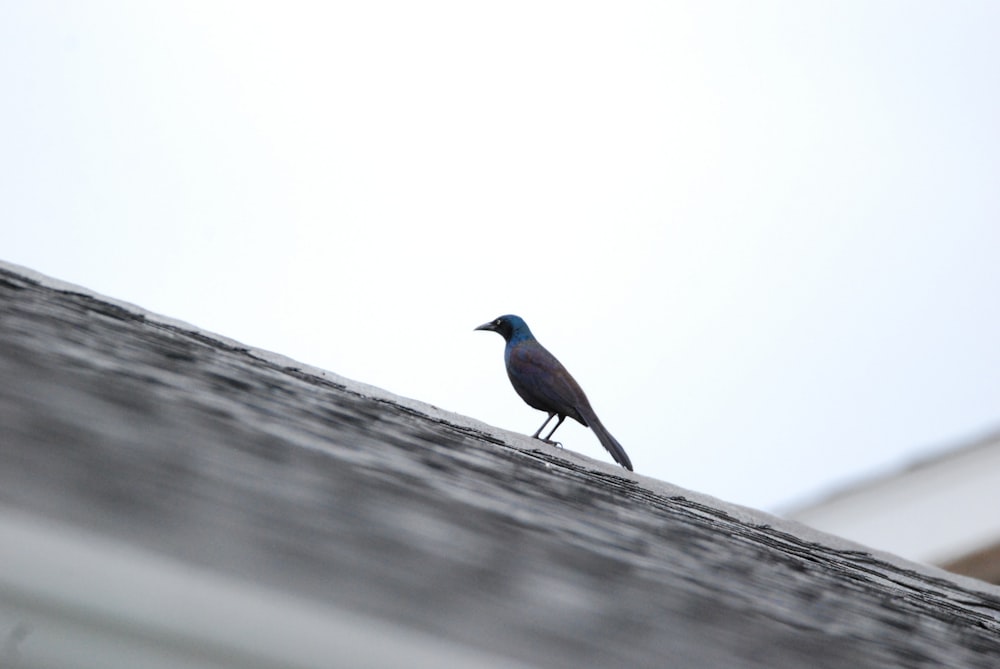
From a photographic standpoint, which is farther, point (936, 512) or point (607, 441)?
point (936, 512)

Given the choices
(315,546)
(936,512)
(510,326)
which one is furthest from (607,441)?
(315,546)

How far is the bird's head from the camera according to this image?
9.52 metres

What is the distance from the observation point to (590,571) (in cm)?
243

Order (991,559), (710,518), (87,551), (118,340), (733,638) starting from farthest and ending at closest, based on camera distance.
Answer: (991,559) < (710,518) < (118,340) < (733,638) < (87,551)

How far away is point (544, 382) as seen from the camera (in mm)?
8648

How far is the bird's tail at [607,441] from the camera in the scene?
773cm

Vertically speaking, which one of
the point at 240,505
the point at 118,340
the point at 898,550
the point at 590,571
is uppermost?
the point at 898,550

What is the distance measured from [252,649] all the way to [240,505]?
1.54ft

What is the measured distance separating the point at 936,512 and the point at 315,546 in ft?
28.2

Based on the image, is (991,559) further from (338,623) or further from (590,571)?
(338,623)

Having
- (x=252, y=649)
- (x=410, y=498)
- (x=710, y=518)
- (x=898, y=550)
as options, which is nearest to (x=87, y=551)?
(x=252, y=649)

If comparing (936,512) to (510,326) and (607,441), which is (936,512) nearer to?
(607,441)

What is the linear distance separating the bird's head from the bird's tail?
1226 mm

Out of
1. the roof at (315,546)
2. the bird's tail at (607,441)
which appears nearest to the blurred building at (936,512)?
the bird's tail at (607,441)
